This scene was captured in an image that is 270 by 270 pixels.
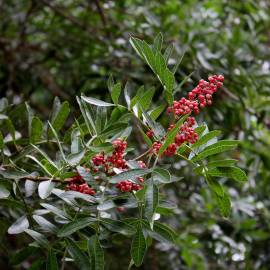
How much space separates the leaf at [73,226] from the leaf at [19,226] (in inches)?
4.0

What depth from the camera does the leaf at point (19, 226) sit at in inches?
41.3

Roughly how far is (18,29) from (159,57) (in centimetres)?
193

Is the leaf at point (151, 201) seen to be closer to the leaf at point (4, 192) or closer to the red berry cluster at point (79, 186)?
the red berry cluster at point (79, 186)

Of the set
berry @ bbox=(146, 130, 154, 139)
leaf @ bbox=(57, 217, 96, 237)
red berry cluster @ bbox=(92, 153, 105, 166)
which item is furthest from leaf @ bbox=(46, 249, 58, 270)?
berry @ bbox=(146, 130, 154, 139)

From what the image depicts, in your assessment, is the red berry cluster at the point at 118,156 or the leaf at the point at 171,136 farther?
the red berry cluster at the point at 118,156

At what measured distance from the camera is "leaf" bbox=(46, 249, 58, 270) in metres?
1.07

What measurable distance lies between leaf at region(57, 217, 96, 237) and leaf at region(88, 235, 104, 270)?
0.04 metres

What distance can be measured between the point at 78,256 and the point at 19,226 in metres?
0.14

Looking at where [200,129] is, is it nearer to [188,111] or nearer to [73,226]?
[188,111]

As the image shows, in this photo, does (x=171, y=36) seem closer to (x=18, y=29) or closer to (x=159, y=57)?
(x=18, y=29)

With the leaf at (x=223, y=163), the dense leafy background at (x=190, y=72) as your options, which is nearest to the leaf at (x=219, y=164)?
the leaf at (x=223, y=163)

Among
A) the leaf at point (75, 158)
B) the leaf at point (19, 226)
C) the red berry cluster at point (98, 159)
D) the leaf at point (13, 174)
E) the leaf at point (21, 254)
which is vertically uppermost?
the leaf at point (75, 158)

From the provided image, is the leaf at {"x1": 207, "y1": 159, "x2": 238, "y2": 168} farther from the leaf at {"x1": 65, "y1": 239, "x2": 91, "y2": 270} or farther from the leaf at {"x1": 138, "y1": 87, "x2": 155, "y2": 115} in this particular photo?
the leaf at {"x1": 65, "y1": 239, "x2": 91, "y2": 270}

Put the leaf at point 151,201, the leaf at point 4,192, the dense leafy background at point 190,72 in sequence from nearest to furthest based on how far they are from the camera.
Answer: the leaf at point 151,201, the leaf at point 4,192, the dense leafy background at point 190,72
